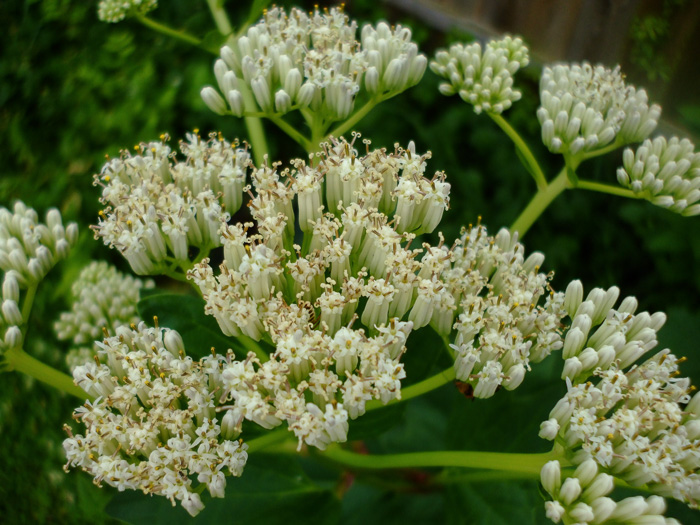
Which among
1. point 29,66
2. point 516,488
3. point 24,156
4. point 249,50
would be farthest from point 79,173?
point 516,488

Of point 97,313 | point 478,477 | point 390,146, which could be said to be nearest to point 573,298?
→ point 478,477

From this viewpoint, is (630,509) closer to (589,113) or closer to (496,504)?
(496,504)

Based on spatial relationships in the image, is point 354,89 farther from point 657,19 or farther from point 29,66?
point 29,66

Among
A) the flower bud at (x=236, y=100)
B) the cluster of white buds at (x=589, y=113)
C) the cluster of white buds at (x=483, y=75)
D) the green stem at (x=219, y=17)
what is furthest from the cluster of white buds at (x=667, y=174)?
the green stem at (x=219, y=17)

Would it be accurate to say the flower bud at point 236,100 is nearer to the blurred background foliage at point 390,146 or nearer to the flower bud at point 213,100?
the flower bud at point 213,100

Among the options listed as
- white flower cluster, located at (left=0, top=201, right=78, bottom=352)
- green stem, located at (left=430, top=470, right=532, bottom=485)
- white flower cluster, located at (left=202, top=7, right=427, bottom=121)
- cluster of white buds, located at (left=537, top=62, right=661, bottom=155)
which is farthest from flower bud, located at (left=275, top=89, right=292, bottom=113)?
green stem, located at (left=430, top=470, right=532, bottom=485)

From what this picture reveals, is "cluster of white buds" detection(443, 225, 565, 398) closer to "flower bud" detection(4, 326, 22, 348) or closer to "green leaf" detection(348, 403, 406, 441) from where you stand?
"green leaf" detection(348, 403, 406, 441)
